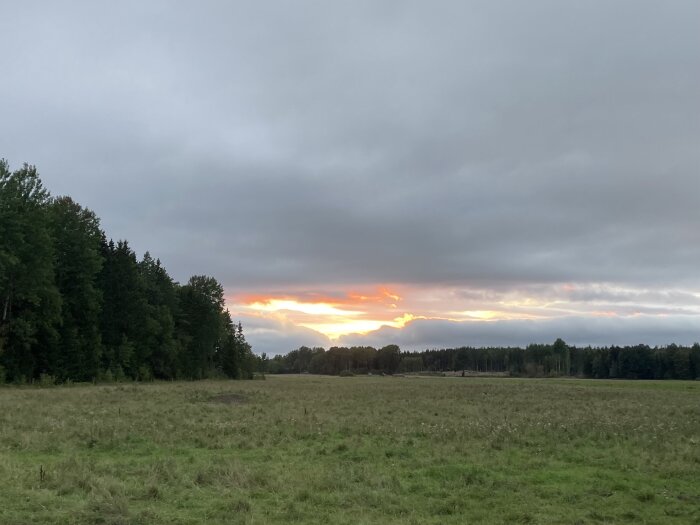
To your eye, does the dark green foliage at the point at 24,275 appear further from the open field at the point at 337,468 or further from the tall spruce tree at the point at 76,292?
the open field at the point at 337,468

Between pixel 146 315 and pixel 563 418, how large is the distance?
166 ft

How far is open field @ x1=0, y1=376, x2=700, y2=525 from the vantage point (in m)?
10.2

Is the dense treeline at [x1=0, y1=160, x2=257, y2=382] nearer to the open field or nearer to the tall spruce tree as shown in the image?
the tall spruce tree

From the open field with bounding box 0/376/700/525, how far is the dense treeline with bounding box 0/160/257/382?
23.7m

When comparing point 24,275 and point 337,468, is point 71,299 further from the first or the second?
point 337,468

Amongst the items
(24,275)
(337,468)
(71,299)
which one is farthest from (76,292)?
(337,468)

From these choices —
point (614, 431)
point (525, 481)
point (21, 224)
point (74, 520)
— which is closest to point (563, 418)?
point (614, 431)

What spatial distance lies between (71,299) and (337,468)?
4698 cm

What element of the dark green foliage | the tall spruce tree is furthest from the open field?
the tall spruce tree

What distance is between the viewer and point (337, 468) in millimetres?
14008

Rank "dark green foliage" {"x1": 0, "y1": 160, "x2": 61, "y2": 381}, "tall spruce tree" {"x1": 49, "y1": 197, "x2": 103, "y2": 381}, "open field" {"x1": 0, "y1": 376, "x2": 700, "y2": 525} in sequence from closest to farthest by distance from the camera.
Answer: "open field" {"x1": 0, "y1": 376, "x2": 700, "y2": 525} < "dark green foliage" {"x1": 0, "y1": 160, "x2": 61, "y2": 381} < "tall spruce tree" {"x1": 49, "y1": 197, "x2": 103, "y2": 381}

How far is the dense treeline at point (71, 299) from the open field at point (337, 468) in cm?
2369

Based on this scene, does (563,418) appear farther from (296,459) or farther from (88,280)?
(88,280)

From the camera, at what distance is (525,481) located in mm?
12844
